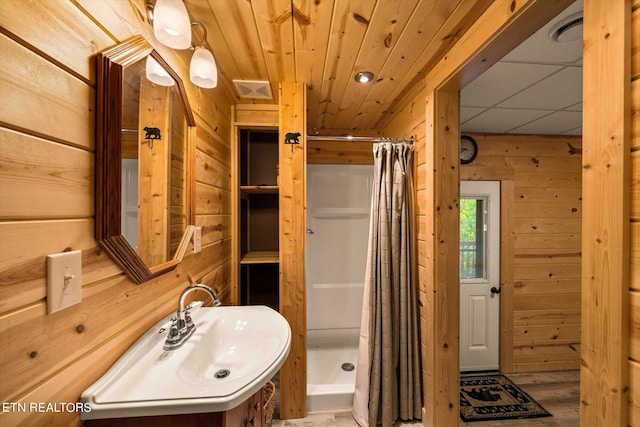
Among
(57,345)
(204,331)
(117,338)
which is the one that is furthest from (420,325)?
(57,345)

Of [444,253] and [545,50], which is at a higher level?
[545,50]

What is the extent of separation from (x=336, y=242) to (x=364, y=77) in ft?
5.15

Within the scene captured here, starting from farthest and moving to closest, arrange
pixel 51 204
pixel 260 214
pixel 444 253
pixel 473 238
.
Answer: pixel 473 238 → pixel 260 214 → pixel 444 253 → pixel 51 204

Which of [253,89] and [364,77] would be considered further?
[253,89]

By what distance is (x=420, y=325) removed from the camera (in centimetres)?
164

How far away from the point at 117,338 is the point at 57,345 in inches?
8.5

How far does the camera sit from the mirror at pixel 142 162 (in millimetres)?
689

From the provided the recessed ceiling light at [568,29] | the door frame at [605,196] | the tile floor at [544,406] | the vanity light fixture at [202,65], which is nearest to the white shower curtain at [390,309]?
the tile floor at [544,406]

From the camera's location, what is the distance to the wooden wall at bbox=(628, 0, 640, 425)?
1.91 ft

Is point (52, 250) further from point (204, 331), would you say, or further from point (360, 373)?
point (360, 373)

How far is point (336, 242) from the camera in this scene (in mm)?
2555

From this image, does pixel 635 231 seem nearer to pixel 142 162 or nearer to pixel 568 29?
pixel 568 29

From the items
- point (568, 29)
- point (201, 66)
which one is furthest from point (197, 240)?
point (568, 29)

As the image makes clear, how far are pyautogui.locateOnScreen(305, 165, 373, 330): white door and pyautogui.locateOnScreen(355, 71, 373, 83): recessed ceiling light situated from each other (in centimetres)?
97
